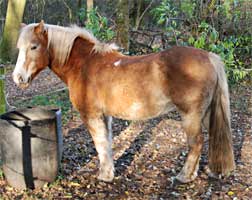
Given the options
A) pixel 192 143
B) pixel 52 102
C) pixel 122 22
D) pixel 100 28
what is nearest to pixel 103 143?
pixel 192 143

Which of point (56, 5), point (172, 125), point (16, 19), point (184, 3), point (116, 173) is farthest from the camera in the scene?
point (56, 5)

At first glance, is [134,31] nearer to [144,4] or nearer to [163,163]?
[144,4]

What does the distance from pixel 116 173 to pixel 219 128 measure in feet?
4.21

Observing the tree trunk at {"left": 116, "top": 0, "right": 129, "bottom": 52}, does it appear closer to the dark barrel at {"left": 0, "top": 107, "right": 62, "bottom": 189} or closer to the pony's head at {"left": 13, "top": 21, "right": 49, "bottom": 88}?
the pony's head at {"left": 13, "top": 21, "right": 49, "bottom": 88}

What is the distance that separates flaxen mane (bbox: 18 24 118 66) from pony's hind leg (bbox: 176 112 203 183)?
115 centimetres

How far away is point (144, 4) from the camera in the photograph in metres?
10.3

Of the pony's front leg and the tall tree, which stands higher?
the tall tree

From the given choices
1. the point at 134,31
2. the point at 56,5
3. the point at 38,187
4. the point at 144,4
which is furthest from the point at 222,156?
the point at 56,5

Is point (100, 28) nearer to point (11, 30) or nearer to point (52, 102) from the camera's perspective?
point (52, 102)

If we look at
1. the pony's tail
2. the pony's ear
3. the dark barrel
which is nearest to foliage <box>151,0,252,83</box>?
the pony's tail

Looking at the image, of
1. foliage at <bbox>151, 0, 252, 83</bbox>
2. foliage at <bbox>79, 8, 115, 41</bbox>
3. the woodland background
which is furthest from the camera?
foliage at <bbox>151, 0, 252, 83</bbox>

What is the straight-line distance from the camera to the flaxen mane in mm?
3502

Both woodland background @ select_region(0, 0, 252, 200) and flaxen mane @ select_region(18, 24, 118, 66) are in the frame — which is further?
woodland background @ select_region(0, 0, 252, 200)

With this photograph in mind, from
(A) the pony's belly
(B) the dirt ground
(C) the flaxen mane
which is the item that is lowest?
(B) the dirt ground
